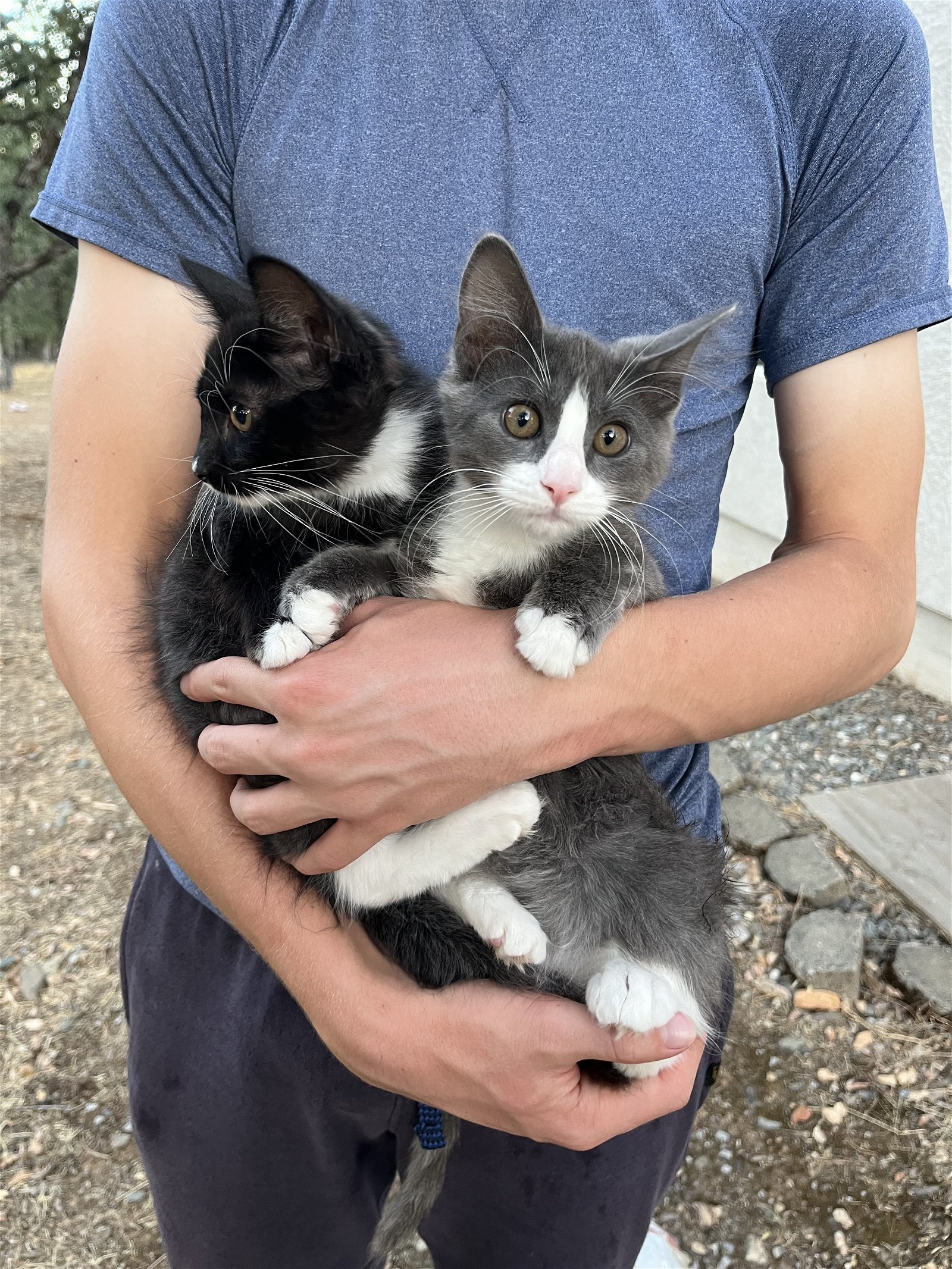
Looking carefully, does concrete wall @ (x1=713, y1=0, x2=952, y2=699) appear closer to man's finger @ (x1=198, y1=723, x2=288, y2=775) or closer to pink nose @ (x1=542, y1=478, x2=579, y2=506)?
pink nose @ (x1=542, y1=478, x2=579, y2=506)

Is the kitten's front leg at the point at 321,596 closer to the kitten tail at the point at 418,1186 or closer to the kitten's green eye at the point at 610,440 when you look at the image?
the kitten's green eye at the point at 610,440

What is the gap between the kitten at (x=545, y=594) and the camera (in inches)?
49.1

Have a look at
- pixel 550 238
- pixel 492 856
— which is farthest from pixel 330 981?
pixel 550 238

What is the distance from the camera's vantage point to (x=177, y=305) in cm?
133

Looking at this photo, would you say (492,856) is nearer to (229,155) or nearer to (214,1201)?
(214,1201)

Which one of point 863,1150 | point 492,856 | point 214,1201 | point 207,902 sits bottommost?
point 863,1150

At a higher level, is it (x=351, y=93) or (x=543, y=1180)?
(x=351, y=93)

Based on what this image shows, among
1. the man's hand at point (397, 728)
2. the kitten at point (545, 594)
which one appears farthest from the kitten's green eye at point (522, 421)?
the man's hand at point (397, 728)

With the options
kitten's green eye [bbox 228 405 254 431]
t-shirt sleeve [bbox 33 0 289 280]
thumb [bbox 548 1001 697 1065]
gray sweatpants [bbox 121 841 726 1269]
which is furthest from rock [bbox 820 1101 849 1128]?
t-shirt sleeve [bbox 33 0 289 280]

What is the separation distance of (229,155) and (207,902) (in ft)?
3.85

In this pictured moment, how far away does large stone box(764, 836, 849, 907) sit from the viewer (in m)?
2.97

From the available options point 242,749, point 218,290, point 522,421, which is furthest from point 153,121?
point 242,749

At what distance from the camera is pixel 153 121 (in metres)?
1.22

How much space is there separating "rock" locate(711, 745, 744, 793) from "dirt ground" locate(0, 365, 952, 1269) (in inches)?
8.5
